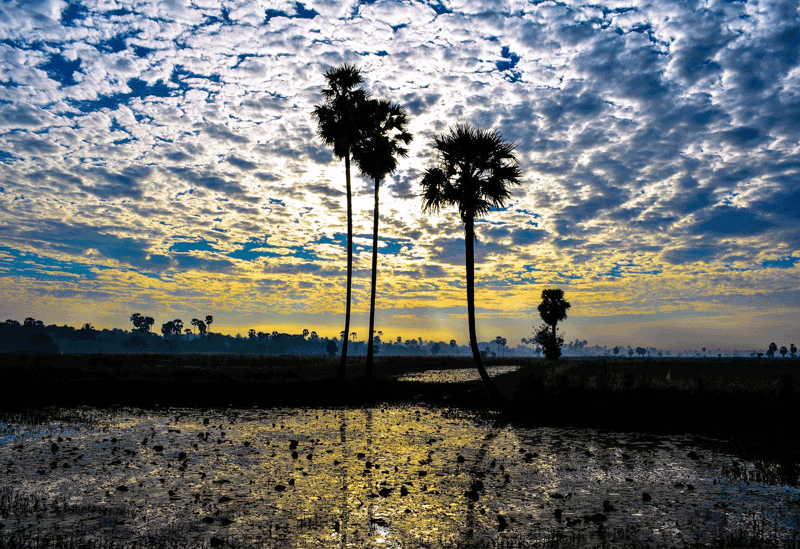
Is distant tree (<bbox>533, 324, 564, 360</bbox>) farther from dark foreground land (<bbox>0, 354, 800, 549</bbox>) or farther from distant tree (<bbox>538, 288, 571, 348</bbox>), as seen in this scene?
dark foreground land (<bbox>0, 354, 800, 549</bbox>)

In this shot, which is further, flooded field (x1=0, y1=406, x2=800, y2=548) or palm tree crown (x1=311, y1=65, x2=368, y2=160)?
palm tree crown (x1=311, y1=65, x2=368, y2=160)

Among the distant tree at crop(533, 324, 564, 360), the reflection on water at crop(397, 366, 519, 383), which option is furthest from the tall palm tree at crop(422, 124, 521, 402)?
the distant tree at crop(533, 324, 564, 360)

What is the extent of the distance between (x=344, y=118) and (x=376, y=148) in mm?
3839

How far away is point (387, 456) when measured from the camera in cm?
1419

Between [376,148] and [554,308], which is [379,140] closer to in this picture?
[376,148]

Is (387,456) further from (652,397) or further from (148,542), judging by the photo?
(652,397)

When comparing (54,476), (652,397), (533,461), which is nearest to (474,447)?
(533,461)

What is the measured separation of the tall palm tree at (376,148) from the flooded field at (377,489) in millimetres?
23729

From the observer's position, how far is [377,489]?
10578 millimetres

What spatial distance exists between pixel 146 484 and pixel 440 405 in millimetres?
20573

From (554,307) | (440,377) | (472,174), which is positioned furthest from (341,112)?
(554,307)

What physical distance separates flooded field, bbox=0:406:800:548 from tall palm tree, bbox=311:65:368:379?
25037 millimetres

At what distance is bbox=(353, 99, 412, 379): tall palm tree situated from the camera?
41.3 m

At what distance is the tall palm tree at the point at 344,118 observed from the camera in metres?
40.3
